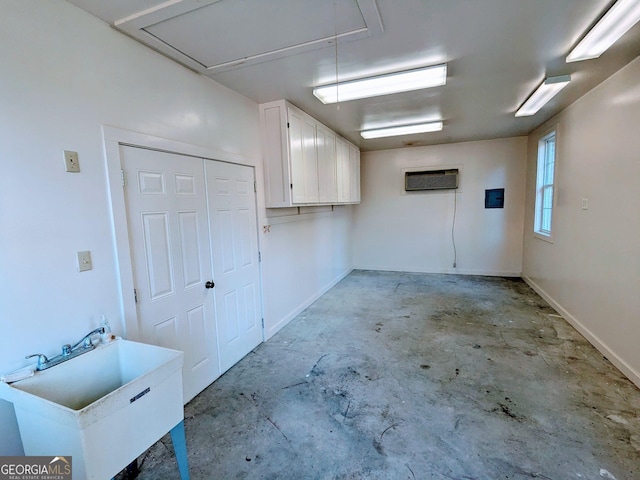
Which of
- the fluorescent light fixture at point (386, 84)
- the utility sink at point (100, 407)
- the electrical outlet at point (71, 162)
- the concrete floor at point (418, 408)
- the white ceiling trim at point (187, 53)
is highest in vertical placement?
the white ceiling trim at point (187, 53)

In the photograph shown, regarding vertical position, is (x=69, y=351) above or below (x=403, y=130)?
below

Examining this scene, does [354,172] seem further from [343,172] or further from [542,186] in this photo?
[542,186]

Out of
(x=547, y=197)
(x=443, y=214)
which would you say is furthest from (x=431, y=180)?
(x=547, y=197)

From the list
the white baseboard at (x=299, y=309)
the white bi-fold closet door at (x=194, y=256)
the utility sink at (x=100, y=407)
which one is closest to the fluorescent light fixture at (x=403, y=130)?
the white bi-fold closet door at (x=194, y=256)

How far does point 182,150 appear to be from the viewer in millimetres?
2277

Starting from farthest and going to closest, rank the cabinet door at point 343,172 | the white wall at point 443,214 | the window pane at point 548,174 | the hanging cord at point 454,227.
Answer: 1. the hanging cord at point 454,227
2. the white wall at point 443,214
3. the cabinet door at point 343,172
4. the window pane at point 548,174

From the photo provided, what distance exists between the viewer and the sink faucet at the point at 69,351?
4.66 ft

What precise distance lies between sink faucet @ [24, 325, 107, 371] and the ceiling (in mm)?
1789

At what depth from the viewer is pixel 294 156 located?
335cm

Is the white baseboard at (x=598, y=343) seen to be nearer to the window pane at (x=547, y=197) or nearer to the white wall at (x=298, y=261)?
the window pane at (x=547, y=197)

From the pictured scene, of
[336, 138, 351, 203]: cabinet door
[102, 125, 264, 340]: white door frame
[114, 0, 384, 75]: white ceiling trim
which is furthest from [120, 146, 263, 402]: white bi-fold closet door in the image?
[336, 138, 351, 203]: cabinet door

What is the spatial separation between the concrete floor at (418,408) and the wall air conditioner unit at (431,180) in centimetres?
303

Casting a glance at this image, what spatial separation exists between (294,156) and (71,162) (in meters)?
2.09

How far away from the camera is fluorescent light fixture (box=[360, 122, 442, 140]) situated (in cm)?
440
